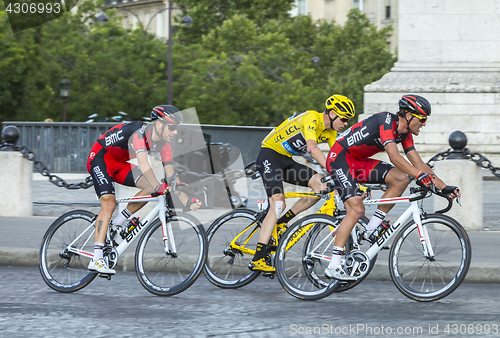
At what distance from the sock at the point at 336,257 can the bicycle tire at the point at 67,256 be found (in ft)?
6.86

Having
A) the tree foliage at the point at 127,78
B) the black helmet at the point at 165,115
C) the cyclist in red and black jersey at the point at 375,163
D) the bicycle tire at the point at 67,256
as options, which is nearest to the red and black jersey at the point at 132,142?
the black helmet at the point at 165,115

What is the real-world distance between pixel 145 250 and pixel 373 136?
2134 mm

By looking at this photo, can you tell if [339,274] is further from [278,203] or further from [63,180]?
[63,180]

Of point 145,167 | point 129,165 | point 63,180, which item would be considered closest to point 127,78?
point 63,180

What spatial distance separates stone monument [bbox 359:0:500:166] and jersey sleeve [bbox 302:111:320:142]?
11681 millimetres

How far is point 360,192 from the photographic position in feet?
19.9

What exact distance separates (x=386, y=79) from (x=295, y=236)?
41.7 ft

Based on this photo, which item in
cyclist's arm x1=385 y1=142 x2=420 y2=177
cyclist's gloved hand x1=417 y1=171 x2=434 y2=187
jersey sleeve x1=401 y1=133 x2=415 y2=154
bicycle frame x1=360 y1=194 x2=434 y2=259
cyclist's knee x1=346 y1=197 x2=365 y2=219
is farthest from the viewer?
jersey sleeve x1=401 y1=133 x2=415 y2=154

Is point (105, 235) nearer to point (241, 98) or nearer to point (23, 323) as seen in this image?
point (23, 323)

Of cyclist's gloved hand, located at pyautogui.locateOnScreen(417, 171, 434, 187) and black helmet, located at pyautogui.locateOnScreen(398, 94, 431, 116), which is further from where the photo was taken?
black helmet, located at pyautogui.locateOnScreen(398, 94, 431, 116)

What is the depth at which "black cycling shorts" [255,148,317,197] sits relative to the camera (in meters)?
6.48

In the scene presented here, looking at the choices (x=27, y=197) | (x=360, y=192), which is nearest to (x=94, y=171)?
(x=360, y=192)

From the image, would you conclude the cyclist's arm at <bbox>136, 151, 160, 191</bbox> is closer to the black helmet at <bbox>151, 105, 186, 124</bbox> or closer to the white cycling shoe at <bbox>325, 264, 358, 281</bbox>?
the black helmet at <bbox>151, 105, 186, 124</bbox>

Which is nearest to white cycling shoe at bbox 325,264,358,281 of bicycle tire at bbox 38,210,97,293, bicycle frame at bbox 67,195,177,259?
bicycle frame at bbox 67,195,177,259
